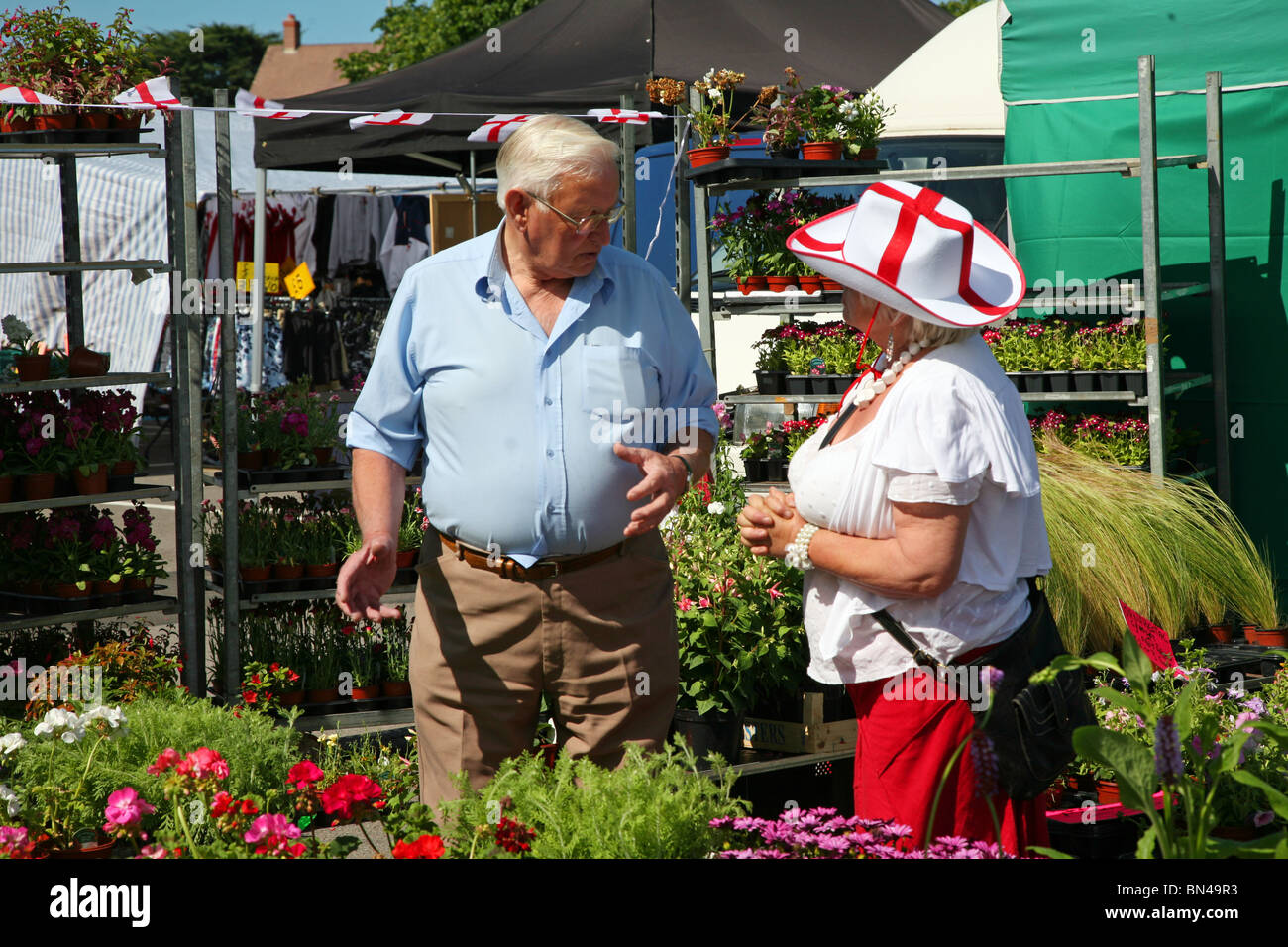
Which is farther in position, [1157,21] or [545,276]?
[1157,21]

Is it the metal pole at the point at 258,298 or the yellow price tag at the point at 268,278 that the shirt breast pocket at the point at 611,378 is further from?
the yellow price tag at the point at 268,278

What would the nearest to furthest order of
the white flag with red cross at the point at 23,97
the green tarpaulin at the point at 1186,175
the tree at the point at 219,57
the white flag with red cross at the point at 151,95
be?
the white flag with red cross at the point at 23,97 < the white flag with red cross at the point at 151,95 < the green tarpaulin at the point at 1186,175 < the tree at the point at 219,57

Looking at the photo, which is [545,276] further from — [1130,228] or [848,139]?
[1130,228]

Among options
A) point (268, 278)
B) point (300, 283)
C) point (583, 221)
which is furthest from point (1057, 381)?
point (268, 278)

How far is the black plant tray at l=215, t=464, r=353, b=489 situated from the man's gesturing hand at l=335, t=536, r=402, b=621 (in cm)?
266

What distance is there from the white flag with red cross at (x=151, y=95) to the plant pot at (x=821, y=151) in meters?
2.97

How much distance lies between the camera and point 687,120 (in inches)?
256

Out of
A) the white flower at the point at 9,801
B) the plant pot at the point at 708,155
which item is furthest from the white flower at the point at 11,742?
the plant pot at the point at 708,155

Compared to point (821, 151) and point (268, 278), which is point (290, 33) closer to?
point (268, 278)

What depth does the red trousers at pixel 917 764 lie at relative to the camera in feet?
7.53

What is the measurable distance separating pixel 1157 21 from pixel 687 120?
2558 mm

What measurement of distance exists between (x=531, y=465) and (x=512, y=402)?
13 cm

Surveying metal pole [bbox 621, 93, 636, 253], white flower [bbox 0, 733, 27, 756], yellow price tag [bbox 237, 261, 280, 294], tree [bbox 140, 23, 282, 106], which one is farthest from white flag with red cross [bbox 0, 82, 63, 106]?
tree [bbox 140, 23, 282, 106]
